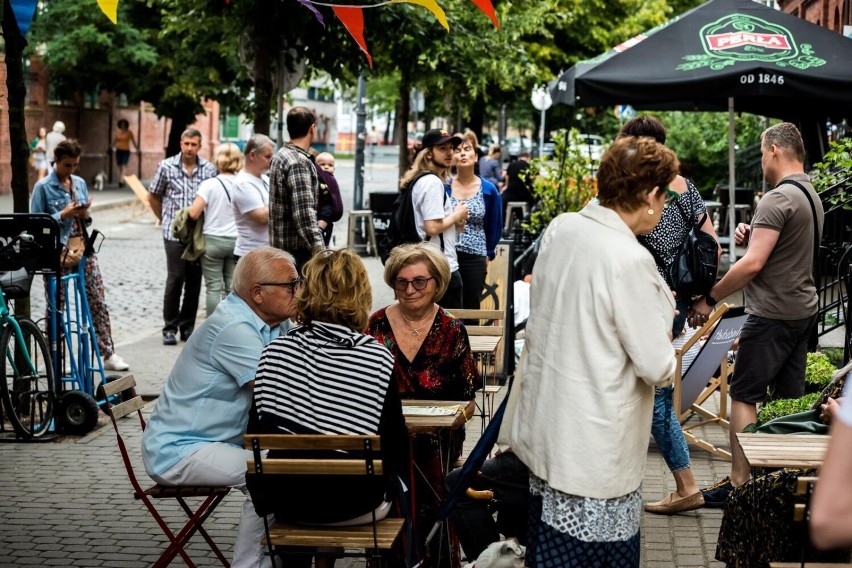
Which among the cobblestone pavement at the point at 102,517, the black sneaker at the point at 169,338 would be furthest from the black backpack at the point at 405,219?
the black sneaker at the point at 169,338

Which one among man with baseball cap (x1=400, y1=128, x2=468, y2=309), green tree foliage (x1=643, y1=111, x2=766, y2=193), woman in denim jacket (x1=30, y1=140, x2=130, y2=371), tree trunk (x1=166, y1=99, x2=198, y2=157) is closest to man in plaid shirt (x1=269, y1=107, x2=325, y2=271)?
man with baseball cap (x1=400, y1=128, x2=468, y2=309)

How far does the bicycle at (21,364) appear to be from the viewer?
7500 mm

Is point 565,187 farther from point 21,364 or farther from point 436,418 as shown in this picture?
point 436,418

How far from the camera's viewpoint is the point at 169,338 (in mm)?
11445

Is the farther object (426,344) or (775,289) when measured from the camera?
(775,289)

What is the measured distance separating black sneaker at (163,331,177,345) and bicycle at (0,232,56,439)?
318 cm

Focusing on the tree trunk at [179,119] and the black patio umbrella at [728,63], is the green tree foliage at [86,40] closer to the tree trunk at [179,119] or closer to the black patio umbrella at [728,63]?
the tree trunk at [179,119]

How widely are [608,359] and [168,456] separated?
1971mm

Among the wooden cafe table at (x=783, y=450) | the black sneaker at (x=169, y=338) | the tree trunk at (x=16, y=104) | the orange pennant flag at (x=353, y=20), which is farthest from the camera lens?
the black sneaker at (x=169, y=338)

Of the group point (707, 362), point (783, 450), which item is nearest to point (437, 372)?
point (783, 450)

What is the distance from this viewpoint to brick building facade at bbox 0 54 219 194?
33.4m

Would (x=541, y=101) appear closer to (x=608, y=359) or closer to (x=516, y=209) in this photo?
(x=516, y=209)

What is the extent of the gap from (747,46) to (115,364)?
5.82m

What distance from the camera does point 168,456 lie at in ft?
15.7
